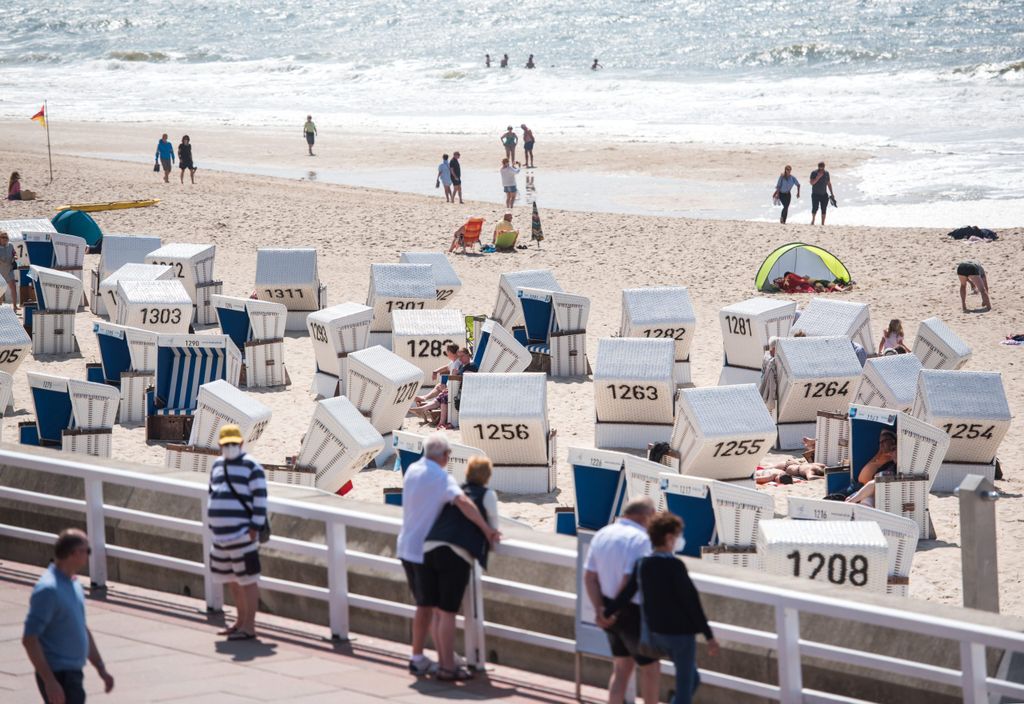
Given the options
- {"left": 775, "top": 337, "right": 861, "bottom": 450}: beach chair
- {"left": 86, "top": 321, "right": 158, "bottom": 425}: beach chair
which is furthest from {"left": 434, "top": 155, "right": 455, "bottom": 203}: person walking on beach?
{"left": 775, "top": 337, "right": 861, "bottom": 450}: beach chair

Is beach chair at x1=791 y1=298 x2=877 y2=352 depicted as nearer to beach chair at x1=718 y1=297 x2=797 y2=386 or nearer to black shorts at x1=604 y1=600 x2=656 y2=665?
beach chair at x1=718 y1=297 x2=797 y2=386

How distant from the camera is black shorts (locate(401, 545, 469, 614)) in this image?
6629mm

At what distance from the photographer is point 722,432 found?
1246 centimetres

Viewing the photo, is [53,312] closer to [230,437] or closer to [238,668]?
[230,437]

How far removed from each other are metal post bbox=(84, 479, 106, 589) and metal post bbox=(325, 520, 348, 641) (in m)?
1.55

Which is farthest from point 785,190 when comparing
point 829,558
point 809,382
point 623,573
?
point 623,573

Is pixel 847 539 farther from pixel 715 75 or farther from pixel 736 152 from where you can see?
pixel 715 75

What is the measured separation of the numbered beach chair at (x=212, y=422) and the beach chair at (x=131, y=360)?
2.89 metres

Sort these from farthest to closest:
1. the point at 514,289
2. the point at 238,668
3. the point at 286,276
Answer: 1. the point at 286,276
2. the point at 514,289
3. the point at 238,668

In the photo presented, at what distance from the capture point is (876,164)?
3831 cm

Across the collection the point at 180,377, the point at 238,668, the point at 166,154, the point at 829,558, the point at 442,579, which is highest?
the point at 166,154

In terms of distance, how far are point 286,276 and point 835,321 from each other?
8.20 m

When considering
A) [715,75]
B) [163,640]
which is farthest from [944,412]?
[715,75]

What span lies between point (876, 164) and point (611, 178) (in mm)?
7700
